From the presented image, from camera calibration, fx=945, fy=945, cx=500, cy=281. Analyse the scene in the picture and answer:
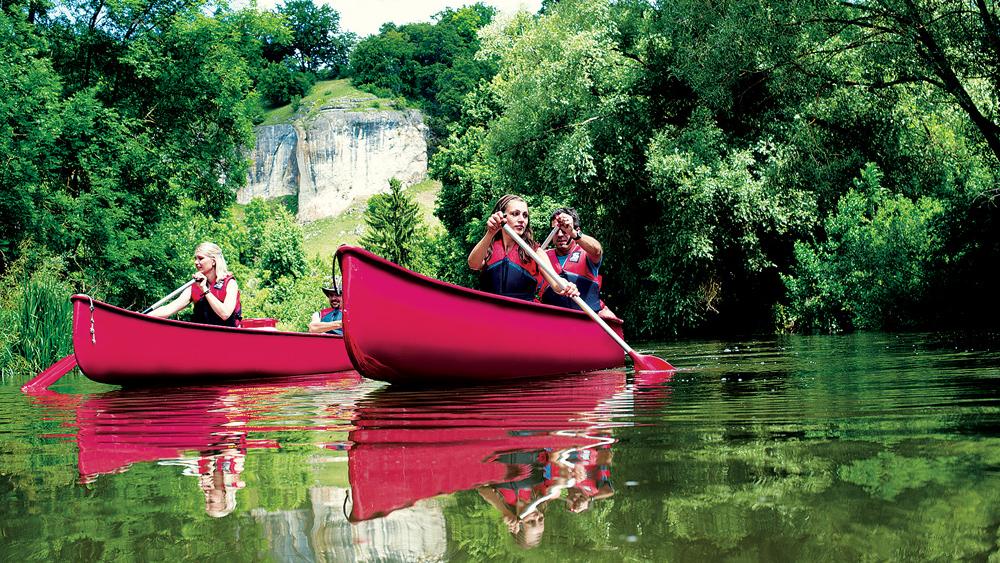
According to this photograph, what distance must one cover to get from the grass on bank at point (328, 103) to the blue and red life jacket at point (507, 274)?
3192 inches

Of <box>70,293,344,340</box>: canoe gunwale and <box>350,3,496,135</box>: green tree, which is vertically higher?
<box>350,3,496,135</box>: green tree

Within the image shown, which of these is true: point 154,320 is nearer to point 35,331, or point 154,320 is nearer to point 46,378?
point 46,378

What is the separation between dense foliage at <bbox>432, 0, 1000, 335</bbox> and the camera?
41.4ft

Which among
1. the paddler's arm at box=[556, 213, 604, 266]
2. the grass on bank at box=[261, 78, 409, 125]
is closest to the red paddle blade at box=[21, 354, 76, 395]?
the paddler's arm at box=[556, 213, 604, 266]

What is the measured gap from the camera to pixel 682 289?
54.8 ft

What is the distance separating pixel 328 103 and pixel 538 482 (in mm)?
86728

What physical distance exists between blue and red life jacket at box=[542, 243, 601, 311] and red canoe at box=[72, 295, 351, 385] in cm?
263

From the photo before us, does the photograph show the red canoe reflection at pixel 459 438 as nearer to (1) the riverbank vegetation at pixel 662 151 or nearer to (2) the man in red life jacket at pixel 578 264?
(2) the man in red life jacket at pixel 578 264

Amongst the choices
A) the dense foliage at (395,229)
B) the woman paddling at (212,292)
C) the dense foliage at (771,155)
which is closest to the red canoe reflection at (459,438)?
the woman paddling at (212,292)

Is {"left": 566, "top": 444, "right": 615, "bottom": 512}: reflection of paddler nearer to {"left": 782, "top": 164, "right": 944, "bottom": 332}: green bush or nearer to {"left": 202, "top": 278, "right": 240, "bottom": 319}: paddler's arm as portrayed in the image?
{"left": 202, "top": 278, "right": 240, "bottom": 319}: paddler's arm

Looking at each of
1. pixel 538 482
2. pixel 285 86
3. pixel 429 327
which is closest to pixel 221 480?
pixel 538 482

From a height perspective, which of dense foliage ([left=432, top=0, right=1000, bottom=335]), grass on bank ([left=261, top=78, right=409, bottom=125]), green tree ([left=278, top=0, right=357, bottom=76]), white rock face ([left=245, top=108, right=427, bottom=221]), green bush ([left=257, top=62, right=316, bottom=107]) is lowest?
dense foliage ([left=432, top=0, right=1000, bottom=335])

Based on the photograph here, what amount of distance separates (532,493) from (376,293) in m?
3.52

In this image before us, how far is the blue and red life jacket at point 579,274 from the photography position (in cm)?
741
